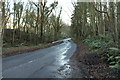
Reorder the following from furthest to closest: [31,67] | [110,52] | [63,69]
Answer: [110,52] < [31,67] < [63,69]

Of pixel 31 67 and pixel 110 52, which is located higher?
pixel 110 52

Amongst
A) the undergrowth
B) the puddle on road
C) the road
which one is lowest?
the puddle on road

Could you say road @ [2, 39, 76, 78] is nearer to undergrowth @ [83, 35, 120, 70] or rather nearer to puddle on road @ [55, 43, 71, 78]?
puddle on road @ [55, 43, 71, 78]

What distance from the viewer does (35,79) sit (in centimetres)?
788

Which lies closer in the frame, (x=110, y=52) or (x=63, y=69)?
(x=63, y=69)

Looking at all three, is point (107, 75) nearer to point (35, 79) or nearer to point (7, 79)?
point (35, 79)

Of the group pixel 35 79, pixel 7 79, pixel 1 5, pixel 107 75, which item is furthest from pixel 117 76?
pixel 1 5

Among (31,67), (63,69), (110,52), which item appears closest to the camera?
(63,69)

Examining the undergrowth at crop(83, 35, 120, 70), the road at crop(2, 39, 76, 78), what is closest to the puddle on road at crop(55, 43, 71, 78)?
the road at crop(2, 39, 76, 78)

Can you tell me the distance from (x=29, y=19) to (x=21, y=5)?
853 cm

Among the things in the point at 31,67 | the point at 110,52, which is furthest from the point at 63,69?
the point at 110,52

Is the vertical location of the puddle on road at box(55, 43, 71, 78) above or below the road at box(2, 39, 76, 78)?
below

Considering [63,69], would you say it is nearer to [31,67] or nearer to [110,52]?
[31,67]

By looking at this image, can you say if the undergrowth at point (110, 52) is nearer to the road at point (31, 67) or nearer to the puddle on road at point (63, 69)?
the puddle on road at point (63, 69)
